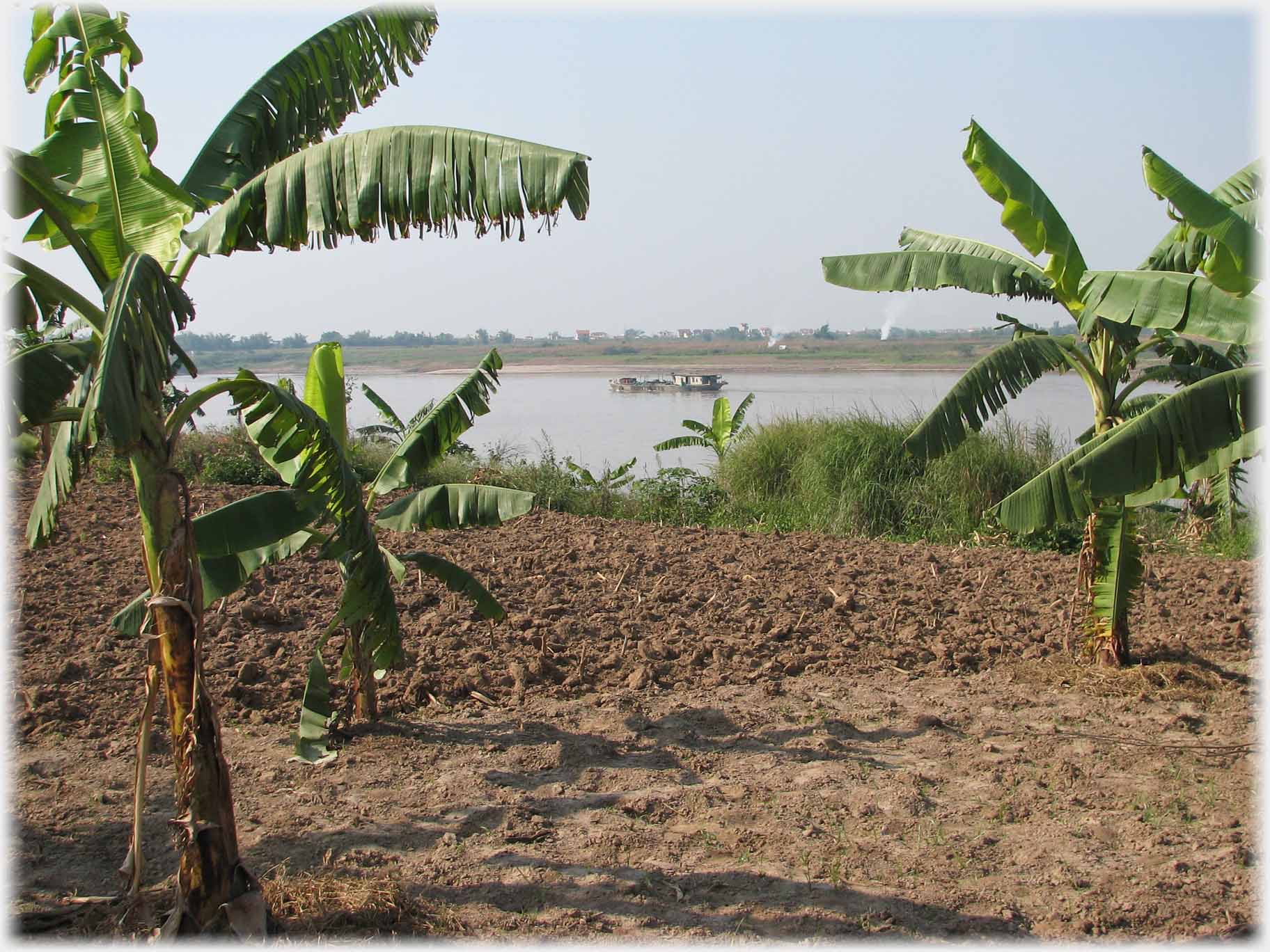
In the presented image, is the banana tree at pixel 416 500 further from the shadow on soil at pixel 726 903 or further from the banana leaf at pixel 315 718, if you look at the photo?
the shadow on soil at pixel 726 903

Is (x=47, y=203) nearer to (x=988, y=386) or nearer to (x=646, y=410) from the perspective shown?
(x=988, y=386)

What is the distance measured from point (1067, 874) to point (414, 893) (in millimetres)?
2680

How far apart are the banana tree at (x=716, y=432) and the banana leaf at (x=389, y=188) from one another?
34.1 ft

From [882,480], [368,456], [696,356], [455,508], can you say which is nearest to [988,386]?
[455,508]

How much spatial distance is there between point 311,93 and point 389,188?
1.19m

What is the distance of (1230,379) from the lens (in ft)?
15.6

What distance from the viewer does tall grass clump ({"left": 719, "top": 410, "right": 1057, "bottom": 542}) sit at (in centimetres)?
1128

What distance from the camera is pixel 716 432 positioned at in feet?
46.0

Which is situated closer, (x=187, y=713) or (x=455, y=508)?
(x=187, y=713)

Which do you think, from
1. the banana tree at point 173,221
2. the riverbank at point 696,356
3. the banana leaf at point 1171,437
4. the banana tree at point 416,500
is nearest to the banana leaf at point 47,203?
the banana tree at point 173,221

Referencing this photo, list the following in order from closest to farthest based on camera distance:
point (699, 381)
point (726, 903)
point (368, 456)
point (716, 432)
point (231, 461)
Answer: point (726, 903) → point (231, 461) → point (368, 456) → point (716, 432) → point (699, 381)

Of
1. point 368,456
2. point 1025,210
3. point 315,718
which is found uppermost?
point 1025,210

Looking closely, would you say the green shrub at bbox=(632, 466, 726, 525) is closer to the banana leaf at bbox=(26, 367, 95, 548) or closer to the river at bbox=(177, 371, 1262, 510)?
the river at bbox=(177, 371, 1262, 510)

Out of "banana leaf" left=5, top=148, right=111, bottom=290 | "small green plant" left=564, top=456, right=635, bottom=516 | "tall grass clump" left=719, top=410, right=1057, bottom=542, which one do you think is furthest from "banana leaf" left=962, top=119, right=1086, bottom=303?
"small green plant" left=564, top=456, right=635, bottom=516
